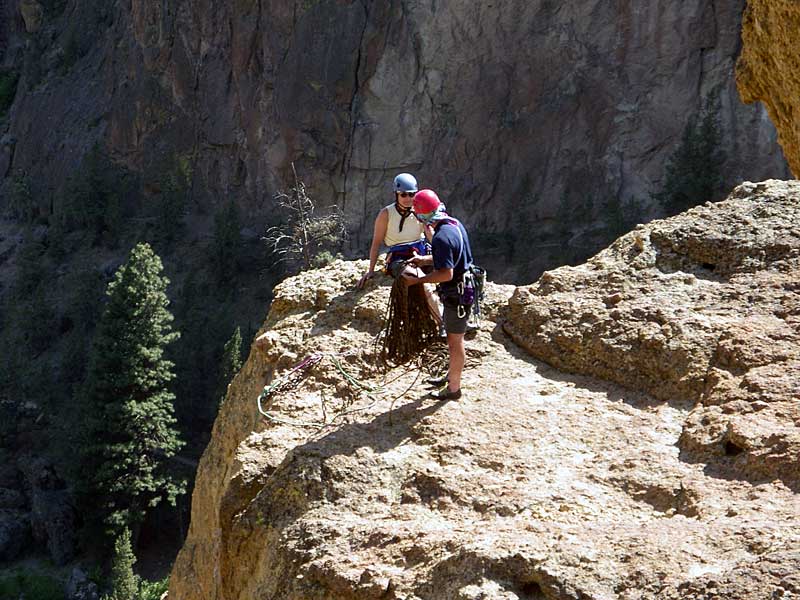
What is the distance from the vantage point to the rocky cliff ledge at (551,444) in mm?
4676

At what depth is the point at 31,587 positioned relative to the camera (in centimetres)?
2878

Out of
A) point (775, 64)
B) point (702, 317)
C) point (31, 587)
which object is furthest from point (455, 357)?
point (31, 587)

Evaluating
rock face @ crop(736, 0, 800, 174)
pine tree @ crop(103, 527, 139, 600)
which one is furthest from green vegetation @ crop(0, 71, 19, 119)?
rock face @ crop(736, 0, 800, 174)

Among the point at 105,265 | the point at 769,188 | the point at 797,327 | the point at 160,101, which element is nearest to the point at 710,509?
the point at 797,327

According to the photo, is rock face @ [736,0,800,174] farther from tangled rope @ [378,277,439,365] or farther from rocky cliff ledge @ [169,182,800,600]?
tangled rope @ [378,277,439,365]

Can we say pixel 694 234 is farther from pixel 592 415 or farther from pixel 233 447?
pixel 233 447

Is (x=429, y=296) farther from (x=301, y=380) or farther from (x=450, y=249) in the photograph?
(x=301, y=380)

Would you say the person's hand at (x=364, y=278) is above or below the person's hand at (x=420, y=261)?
below

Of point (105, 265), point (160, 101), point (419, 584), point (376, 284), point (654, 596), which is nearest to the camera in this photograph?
point (654, 596)

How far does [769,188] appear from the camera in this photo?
25.7 feet

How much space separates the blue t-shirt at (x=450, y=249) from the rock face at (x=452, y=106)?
97.9 feet

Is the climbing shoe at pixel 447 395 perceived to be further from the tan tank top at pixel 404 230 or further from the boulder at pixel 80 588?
the boulder at pixel 80 588

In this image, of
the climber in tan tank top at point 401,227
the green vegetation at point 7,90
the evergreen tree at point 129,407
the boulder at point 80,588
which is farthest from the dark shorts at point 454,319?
the green vegetation at point 7,90

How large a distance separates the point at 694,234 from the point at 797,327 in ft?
4.21
